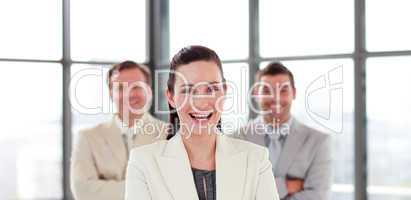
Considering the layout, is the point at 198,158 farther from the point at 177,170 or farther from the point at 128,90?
the point at 128,90

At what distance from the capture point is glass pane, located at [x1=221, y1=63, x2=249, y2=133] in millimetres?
4121

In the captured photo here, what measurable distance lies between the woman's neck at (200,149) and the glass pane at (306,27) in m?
2.29

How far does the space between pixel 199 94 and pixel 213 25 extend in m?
2.86

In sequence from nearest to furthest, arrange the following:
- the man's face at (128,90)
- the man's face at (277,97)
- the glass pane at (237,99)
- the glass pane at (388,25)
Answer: the man's face at (128,90), the man's face at (277,97), the glass pane at (388,25), the glass pane at (237,99)

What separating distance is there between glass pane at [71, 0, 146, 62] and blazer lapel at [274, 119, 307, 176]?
179 cm

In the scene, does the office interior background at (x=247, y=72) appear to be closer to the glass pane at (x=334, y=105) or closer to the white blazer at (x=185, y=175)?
the glass pane at (x=334, y=105)

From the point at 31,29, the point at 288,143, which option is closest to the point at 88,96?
the point at 31,29

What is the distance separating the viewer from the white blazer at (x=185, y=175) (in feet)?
5.28

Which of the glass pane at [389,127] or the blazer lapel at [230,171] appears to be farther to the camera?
the glass pane at [389,127]

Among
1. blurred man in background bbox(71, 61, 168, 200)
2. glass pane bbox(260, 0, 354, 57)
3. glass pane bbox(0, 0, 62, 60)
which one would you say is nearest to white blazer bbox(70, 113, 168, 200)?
blurred man in background bbox(71, 61, 168, 200)

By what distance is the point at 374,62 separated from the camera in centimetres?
365

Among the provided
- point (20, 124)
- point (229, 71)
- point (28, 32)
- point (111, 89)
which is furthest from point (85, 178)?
point (229, 71)

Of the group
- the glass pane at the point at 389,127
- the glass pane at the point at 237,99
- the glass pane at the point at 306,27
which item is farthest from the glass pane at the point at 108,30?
the glass pane at the point at 389,127

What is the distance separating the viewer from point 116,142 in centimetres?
303
